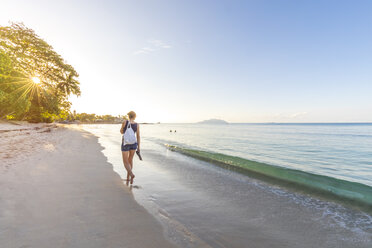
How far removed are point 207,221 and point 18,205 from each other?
458 centimetres

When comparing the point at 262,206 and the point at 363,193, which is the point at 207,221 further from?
the point at 363,193

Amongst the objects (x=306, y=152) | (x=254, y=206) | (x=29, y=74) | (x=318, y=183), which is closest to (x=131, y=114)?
(x=254, y=206)

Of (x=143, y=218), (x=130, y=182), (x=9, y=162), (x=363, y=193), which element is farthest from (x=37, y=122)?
(x=363, y=193)

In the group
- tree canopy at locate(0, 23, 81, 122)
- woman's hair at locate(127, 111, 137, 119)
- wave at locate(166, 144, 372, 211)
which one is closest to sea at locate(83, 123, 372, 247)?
wave at locate(166, 144, 372, 211)

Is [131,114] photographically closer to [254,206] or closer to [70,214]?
[70,214]

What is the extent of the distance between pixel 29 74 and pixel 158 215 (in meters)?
47.1

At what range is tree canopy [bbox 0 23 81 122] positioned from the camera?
33062 mm

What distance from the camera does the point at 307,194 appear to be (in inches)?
295

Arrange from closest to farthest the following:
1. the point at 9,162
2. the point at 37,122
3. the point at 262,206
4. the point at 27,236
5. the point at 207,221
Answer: the point at 27,236 < the point at 207,221 < the point at 262,206 < the point at 9,162 < the point at 37,122

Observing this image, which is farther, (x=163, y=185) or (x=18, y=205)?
(x=163, y=185)

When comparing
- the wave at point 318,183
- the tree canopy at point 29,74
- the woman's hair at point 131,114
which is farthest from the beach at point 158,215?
the tree canopy at point 29,74

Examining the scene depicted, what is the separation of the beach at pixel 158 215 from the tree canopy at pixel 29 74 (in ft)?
115

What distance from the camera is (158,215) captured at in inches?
185

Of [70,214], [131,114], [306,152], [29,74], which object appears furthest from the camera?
[29,74]
